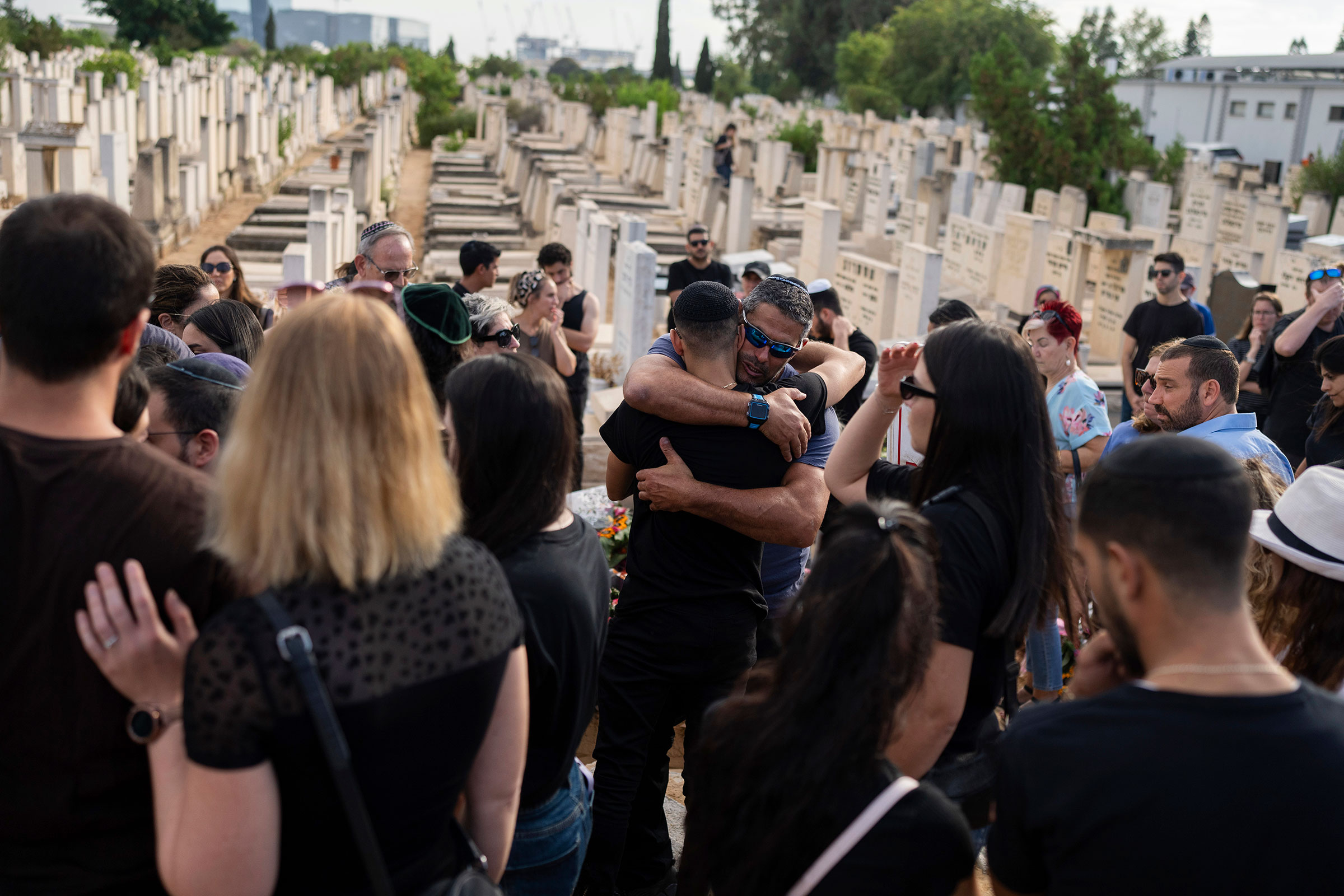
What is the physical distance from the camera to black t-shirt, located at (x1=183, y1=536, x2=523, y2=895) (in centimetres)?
141

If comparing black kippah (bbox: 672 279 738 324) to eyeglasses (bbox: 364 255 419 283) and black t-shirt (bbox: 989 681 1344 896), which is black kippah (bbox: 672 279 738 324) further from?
black t-shirt (bbox: 989 681 1344 896)

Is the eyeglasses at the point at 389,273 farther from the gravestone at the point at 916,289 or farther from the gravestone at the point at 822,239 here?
the gravestone at the point at 822,239

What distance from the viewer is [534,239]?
682 inches

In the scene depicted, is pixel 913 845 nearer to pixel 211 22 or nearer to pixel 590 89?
Answer: pixel 590 89

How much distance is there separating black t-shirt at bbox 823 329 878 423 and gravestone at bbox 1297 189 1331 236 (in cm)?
1718

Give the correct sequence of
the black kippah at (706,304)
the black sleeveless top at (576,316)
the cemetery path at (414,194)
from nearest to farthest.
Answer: the black kippah at (706,304)
the black sleeveless top at (576,316)
the cemetery path at (414,194)

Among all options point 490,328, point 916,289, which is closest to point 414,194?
point 916,289

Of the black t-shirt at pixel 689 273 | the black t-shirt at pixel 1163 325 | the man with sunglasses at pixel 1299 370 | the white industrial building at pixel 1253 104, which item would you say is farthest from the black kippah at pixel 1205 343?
the white industrial building at pixel 1253 104

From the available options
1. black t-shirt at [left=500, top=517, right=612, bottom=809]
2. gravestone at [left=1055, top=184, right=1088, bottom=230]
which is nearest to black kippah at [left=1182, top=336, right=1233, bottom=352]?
black t-shirt at [left=500, top=517, right=612, bottom=809]

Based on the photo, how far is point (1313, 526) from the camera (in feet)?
7.18

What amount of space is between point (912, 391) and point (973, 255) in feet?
38.2

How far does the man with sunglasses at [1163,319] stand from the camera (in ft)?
24.0

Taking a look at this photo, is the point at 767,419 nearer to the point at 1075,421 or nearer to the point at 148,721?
the point at 148,721

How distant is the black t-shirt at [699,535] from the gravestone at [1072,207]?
15.3 m
